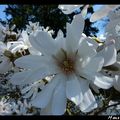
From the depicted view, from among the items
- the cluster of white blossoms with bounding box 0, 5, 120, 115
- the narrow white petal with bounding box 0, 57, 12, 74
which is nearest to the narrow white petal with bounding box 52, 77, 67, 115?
the cluster of white blossoms with bounding box 0, 5, 120, 115

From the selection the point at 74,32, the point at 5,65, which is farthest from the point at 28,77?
the point at 5,65

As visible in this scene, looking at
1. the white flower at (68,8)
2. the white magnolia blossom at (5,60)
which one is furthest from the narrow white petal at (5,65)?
the white flower at (68,8)

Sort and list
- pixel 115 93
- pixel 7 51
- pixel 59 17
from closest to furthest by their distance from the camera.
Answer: pixel 115 93
pixel 7 51
pixel 59 17

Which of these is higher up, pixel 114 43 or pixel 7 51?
pixel 114 43

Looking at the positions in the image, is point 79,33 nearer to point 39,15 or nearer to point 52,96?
point 52,96

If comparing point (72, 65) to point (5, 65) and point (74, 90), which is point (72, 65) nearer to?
point (74, 90)

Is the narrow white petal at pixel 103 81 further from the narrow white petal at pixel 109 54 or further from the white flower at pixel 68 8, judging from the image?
the white flower at pixel 68 8

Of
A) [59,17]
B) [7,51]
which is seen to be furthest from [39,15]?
[7,51]
